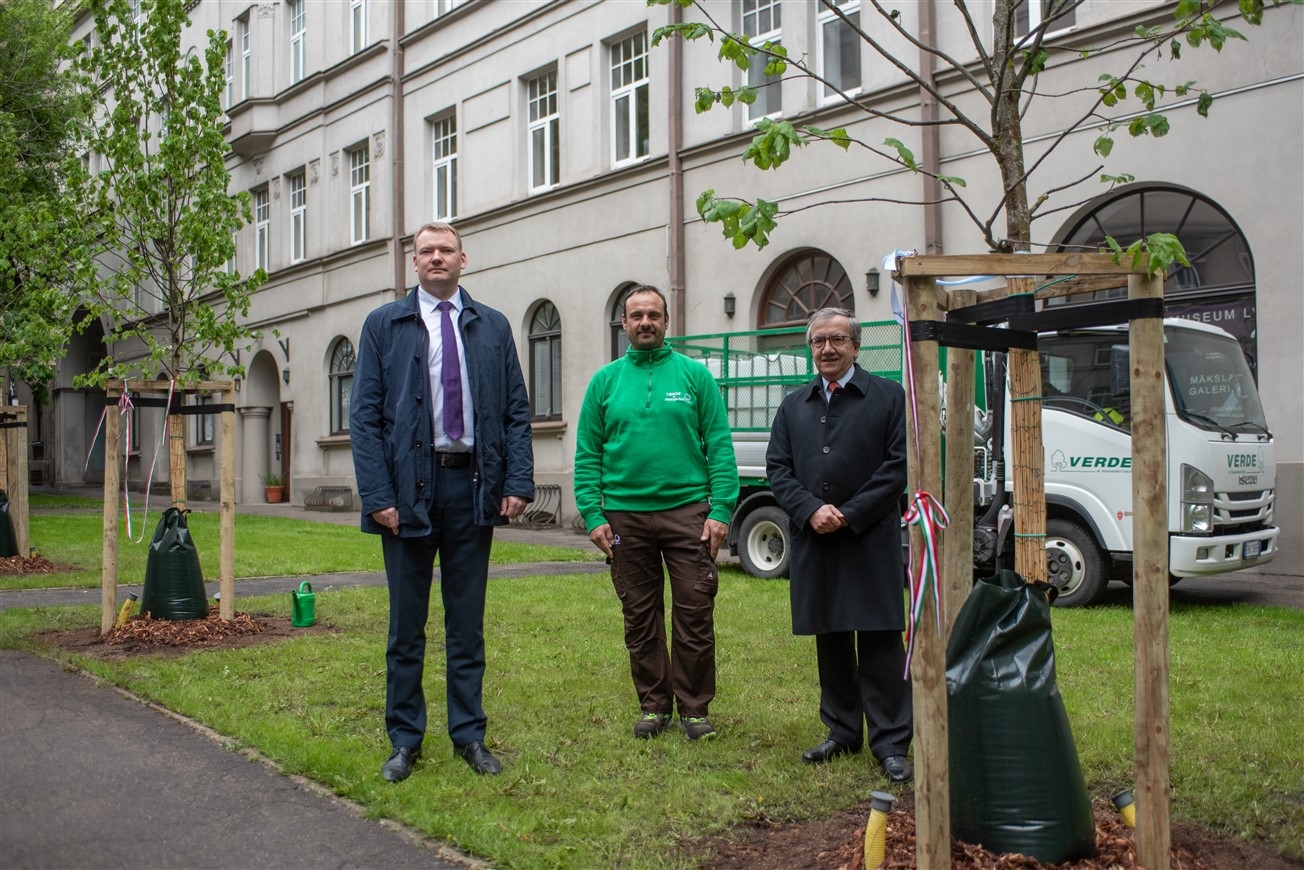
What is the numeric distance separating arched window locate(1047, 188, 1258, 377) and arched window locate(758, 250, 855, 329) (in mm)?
3550

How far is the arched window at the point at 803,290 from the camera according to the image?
55.9 ft

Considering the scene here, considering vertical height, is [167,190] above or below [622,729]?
above

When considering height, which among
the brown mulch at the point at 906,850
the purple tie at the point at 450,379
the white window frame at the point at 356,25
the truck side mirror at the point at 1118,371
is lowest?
the brown mulch at the point at 906,850

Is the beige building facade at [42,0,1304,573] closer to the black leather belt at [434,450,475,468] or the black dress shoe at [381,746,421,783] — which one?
the black leather belt at [434,450,475,468]

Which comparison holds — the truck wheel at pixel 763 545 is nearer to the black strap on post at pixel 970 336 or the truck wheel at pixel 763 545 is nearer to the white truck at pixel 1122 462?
the white truck at pixel 1122 462

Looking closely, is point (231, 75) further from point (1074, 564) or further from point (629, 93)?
point (1074, 564)

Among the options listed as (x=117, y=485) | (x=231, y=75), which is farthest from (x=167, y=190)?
(x=231, y=75)

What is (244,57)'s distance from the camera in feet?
102

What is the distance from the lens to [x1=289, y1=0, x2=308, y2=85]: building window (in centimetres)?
2909

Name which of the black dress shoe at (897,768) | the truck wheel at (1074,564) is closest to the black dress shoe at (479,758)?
the black dress shoe at (897,768)

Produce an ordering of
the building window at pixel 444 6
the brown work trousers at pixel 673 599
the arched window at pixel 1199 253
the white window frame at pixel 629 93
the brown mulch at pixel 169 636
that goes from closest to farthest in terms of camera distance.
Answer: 1. the brown work trousers at pixel 673 599
2. the brown mulch at pixel 169 636
3. the arched window at pixel 1199 253
4. the white window frame at pixel 629 93
5. the building window at pixel 444 6

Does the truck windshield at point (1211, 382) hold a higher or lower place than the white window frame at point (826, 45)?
lower

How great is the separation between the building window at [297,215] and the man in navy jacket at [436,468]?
25262mm

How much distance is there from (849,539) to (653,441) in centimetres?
102
